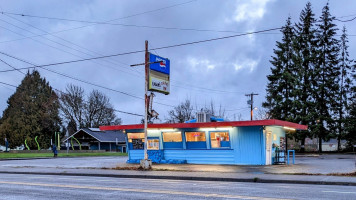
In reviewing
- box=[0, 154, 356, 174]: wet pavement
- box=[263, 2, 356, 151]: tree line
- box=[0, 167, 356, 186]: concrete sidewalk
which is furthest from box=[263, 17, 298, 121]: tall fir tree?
box=[0, 167, 356, 186]: concrete sidewalk

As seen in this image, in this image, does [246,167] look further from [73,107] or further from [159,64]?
[73,107]

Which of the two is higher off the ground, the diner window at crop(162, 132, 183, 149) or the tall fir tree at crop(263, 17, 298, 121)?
the tall fir tree at crop(263, 17, 298, 121)

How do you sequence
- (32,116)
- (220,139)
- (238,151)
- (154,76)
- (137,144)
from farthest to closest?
1. (32,116)
2. (137,144)
3. (220,139)
4. (238,151)
5. (154,76)

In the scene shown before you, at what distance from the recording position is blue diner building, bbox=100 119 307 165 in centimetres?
2561

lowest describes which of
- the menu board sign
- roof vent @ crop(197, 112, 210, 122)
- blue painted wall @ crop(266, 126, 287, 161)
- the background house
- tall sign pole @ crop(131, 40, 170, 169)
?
the background house

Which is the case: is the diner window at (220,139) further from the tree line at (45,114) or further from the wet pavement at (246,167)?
the tree line at (45,114)

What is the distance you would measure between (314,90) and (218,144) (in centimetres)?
3380

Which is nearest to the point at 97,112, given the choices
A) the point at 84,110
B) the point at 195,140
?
the point at 84,110

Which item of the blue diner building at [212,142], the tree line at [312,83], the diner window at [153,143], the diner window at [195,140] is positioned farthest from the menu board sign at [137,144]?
the tree line at [312,83]

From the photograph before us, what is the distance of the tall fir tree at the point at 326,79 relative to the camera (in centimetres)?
5450

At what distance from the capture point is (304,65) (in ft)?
190

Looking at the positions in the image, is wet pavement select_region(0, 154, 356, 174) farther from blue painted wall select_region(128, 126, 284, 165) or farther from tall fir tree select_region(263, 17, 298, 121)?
tall fir tree select_region(263, 17, 298, 121)

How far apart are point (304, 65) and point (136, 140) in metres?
37.0

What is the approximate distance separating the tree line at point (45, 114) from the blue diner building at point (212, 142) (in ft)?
143
